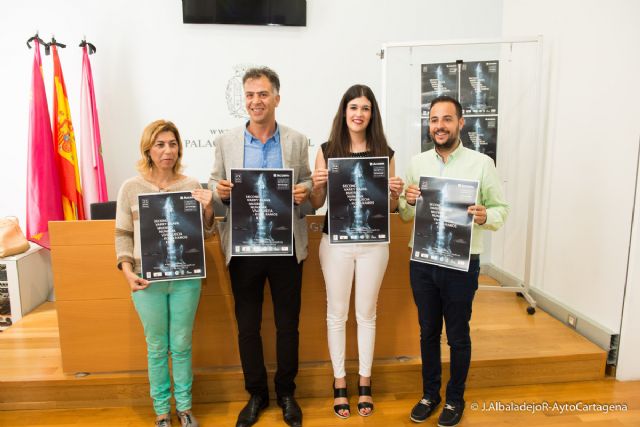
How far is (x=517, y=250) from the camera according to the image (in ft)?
12.8

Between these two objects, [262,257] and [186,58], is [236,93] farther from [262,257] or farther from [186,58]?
[262,257]

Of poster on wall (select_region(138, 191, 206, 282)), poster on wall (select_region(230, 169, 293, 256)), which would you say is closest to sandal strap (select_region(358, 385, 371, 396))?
poster on wall (select_region(230, 169, 293, 256))

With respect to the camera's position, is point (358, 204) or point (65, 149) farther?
point (65, 149)

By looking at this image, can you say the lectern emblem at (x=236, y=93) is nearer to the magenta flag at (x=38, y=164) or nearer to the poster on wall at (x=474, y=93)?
the magenta flag at (x=38, y=164)

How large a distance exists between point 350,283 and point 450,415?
0.82m

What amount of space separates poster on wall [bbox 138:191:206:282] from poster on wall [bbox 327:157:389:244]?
0.62 metres

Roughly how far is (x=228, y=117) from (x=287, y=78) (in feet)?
2.19

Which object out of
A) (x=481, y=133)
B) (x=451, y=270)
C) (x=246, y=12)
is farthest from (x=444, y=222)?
(x=246, y=12)

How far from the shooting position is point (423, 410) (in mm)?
2236

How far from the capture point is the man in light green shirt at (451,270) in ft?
6.50

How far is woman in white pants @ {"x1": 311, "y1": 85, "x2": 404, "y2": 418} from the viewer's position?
2.00m

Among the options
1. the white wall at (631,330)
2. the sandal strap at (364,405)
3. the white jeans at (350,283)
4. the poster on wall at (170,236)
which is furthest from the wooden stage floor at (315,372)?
the poster on wall at (170,236)

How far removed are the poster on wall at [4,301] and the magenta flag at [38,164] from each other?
337mm

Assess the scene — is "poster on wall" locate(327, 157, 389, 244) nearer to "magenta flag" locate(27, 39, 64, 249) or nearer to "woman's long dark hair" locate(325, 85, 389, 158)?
"woman's long dark hair" locate(325, 85, 389, 158)
